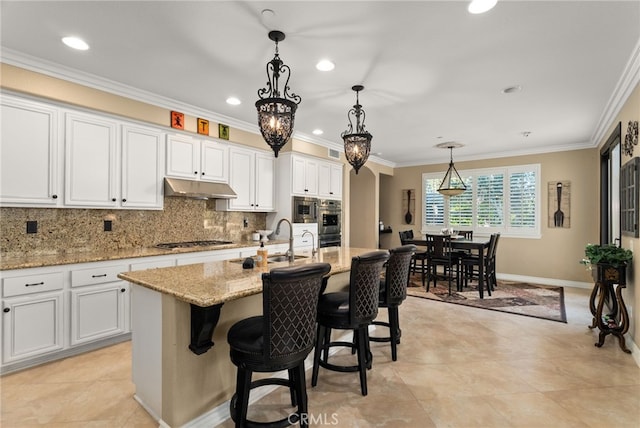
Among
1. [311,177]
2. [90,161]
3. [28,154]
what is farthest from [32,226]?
[311,177]

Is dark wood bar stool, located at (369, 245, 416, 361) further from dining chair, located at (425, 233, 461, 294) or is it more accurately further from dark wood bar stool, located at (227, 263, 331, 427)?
dining chair, located at (425, 233, 461, 294)

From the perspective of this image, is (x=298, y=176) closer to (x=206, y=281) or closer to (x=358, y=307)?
(x=358, y=307)

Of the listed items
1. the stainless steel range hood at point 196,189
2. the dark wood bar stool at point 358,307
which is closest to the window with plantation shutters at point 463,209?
the stainless steel range hood at point 196,189

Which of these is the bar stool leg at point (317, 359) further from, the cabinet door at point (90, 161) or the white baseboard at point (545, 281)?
the white baseboard at point (545, 281)

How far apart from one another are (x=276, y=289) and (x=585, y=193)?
6679 mm

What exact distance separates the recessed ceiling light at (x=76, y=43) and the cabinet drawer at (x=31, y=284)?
1917 mm

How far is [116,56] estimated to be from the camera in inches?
111

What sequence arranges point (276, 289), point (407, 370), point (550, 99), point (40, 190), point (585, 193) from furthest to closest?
1. point (585, 193)
2. point (550, 99)
3. point (40, 190)
4. point (407, 370)
5. point (276, 289)

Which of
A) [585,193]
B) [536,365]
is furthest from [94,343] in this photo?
[585,193]

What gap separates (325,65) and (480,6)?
1.31 m

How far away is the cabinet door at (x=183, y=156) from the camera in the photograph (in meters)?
3.94

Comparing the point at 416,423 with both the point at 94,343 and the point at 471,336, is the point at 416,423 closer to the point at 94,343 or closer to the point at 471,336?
the point at 471,336

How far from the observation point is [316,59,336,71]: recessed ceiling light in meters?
2.88

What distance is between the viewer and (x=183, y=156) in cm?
406
